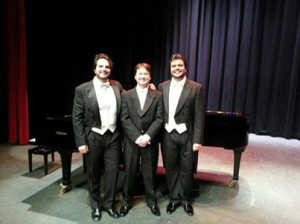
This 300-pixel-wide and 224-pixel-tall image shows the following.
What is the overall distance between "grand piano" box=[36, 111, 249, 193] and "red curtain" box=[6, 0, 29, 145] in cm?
191

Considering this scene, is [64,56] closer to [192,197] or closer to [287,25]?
[192,197]

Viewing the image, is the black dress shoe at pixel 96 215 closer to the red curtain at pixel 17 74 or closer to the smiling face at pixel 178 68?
the smiling face at pixel 178 68

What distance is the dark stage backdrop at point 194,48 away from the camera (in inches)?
211

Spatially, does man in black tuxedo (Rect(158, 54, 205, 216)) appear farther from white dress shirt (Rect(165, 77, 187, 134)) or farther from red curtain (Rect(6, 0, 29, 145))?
red curtain (Rect(6, 0, 29, 145))

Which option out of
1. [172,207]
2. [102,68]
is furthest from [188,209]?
[102,68]

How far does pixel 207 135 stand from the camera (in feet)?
10.7

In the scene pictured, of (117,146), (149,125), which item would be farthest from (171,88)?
(117,146)

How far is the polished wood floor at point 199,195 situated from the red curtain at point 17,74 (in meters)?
0.43

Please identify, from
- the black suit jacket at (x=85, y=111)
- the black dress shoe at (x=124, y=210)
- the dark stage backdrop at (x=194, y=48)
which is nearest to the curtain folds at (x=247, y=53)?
the dark stage backdrop at (x=194, y=48)

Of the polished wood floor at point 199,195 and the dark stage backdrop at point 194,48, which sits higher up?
the dark stage backdrop at point 194,48

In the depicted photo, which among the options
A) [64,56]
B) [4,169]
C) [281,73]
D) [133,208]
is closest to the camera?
[133,208]

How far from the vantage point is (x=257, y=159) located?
455 cm

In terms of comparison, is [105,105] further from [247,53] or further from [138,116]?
[247,53]

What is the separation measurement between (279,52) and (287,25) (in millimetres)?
511
